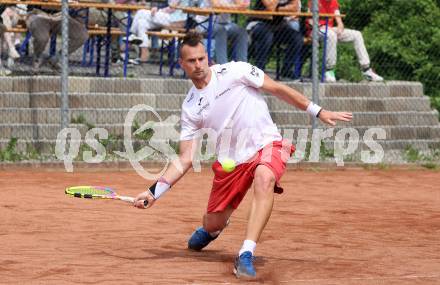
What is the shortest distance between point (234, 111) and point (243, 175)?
48cm

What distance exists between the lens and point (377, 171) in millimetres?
15000

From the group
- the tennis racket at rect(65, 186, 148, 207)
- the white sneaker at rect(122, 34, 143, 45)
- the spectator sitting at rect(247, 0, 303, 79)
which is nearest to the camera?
the tennis racket at rect(65, 186, 148, 207)

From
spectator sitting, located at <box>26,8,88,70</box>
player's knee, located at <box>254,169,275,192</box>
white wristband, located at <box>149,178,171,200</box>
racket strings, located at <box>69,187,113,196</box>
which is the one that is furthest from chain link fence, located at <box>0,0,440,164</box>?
player's knee, located at <box>254,169,275,192</box>

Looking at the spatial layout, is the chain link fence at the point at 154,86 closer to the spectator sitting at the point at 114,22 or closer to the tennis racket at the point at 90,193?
the spectator sitting at the point at 114,22

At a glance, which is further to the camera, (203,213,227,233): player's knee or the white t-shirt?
(203,213,227,233): player's knee

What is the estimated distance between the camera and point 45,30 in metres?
15.3

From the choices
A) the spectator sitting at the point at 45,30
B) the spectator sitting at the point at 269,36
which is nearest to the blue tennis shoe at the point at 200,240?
the spectator sitting at the point at 45,30

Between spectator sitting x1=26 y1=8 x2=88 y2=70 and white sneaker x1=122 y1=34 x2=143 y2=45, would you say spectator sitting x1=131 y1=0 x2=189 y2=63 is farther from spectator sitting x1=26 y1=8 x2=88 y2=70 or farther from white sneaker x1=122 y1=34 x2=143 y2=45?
spectator sitting x1=26 y1=8 x2=88 y2=70

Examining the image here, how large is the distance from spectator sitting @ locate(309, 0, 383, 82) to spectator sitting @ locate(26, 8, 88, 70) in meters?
3.65

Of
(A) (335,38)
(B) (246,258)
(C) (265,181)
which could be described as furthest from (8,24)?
(B) (246,258)

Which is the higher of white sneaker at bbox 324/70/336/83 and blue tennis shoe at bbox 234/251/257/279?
blue tennis shoe at bbox 234/251/257/279

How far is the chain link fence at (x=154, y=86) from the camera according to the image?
14.7 m

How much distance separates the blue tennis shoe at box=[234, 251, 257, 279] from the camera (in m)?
7.40

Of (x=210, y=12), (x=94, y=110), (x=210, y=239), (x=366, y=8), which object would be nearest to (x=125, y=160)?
(x=94, y=110)
